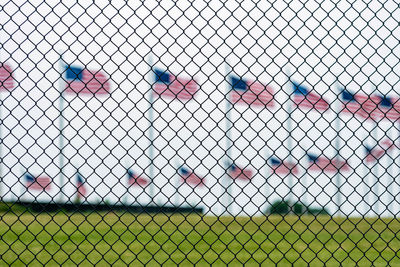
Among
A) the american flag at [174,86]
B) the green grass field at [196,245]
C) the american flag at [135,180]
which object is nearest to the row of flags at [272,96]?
the american flag at [174,86]

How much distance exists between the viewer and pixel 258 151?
12.1 feet

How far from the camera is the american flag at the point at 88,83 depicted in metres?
3.68

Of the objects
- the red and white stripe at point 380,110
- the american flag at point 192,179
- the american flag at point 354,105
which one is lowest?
the american flag at point 192,179

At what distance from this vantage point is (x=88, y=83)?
520cm

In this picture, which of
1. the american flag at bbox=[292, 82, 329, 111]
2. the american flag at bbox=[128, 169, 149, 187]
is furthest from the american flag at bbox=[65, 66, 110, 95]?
the american flag at bbox=[292, 82, 329, 111]


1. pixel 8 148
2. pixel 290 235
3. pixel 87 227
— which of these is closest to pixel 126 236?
pixel 87 227

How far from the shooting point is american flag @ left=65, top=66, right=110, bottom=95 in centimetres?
368

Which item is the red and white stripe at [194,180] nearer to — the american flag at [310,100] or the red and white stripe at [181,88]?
the red and white stripe at [181,88]

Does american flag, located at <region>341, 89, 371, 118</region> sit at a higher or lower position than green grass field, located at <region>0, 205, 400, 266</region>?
higher

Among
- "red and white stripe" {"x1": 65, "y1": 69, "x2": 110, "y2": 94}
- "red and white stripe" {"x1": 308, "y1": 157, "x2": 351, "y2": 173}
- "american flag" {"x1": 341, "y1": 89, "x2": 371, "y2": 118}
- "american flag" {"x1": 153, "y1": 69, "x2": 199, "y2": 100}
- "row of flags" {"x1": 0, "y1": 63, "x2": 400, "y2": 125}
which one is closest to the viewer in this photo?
"red and white stripe" {"x1": 65, "y1": 69, "x2": 110, "y2": 94}

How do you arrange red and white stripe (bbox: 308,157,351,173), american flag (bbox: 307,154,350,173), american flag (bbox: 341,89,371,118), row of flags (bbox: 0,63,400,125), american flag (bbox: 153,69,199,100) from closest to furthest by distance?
row of flags (bbox: 0,63,400,125) → american flag (bbox: 153,69,199,100) → red and white stripe (bbox: 308,157,351,173) → american flag (bbox: 307,154,350,173) → american flag (bbox: 341,89,371,118)

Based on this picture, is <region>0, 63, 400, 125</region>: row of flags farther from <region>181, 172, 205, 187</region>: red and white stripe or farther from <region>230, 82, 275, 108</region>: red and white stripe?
<region>181, 172, 205, 187</region>: red and white stripe

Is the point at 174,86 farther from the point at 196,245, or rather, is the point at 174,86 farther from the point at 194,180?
the point at 194,180

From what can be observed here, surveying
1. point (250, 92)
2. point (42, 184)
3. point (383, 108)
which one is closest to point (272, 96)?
point (42, 184)
